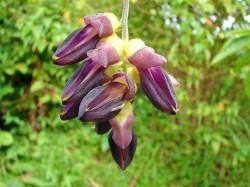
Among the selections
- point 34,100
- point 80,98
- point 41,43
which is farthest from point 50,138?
point 80,98

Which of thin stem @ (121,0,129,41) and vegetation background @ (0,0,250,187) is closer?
thin stem @ (121,0,129,41)

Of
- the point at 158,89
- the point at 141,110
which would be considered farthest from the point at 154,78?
the point at 141,110

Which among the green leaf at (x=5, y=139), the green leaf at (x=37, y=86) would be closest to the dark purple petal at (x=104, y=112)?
the green leaf at (x=5, y=139)

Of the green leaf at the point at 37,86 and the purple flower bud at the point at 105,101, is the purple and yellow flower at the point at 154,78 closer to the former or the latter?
the purple flower bud at the point at 105,101

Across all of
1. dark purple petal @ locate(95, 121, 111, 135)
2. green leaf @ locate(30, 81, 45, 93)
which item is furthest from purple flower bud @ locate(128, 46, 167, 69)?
green leaf @ locate(30, 81, 45, 93)

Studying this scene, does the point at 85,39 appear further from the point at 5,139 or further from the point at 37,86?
the point at 37,86

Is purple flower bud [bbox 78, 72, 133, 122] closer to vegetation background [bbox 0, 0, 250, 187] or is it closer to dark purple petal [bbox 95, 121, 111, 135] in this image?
dark purple petal [bbox 95, 121, 111, 135]
